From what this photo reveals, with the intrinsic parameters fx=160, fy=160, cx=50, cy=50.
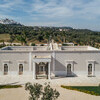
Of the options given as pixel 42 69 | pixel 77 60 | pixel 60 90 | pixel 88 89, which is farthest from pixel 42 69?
pixel 88 89

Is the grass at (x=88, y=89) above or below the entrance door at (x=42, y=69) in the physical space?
below

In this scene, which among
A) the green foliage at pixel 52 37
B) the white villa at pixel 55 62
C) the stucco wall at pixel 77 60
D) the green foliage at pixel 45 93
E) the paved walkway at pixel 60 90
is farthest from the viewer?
A: the green foliage at pixel 52 37

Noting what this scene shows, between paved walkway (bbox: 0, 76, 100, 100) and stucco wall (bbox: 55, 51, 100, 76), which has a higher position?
stucco wall (bbox: 55, 51, 100, 76)

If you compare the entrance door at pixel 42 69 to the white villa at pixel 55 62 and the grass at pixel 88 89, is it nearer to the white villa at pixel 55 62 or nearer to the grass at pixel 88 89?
the white villa at pixel 55 62

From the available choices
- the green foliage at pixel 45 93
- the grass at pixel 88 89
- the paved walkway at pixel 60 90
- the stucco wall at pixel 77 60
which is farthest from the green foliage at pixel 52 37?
the green foliage at pixel 45 93

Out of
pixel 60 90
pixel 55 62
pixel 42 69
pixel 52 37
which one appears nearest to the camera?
pixel 60 90

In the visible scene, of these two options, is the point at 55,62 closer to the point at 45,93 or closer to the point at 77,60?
the point at 77,60

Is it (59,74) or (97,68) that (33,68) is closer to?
(59,74)

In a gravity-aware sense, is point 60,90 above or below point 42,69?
below

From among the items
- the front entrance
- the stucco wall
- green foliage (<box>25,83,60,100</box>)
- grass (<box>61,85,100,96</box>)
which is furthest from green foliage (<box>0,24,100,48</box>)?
green foliage (<box>25,83,60,100</box>)

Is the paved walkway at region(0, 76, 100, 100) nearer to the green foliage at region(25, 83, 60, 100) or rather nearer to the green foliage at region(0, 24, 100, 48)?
the green foliage at region(25, 83, 60, 100)

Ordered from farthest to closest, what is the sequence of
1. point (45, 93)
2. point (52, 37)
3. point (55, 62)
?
point (52, 37) < point (55, 62) < point (45, 93)

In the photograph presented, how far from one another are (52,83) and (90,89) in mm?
4313

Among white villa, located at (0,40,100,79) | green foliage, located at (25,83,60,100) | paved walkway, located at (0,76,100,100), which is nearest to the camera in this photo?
green foliage, located at (25,83,60,100)
